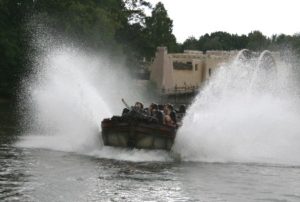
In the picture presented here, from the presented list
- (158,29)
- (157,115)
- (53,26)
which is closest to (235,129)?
(157,115)

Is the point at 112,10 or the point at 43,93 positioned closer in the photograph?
the point at 43,93

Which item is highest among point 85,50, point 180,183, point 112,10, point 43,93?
point 112,10

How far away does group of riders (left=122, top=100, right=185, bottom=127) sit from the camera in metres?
25.0

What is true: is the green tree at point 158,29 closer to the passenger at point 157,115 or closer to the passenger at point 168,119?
the passenger at point 168,119

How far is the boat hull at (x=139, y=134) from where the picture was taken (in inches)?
979

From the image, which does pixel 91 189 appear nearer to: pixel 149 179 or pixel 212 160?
pixel 149 179

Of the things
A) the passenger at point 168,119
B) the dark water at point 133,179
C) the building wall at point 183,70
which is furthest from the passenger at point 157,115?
the building wall at point 183,70

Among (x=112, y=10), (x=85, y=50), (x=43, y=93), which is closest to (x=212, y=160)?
(x=43, y=93)

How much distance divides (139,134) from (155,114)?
1.55 metres

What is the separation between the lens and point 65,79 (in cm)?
3494

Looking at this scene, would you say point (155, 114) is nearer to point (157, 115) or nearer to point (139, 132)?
point (157, 115)

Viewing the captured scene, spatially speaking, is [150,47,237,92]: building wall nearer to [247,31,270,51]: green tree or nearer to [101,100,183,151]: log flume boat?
[247,31,270,51]: green tree

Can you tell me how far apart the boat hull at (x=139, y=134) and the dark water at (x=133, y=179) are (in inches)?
49.6

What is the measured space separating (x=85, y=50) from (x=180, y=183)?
49268 mm
